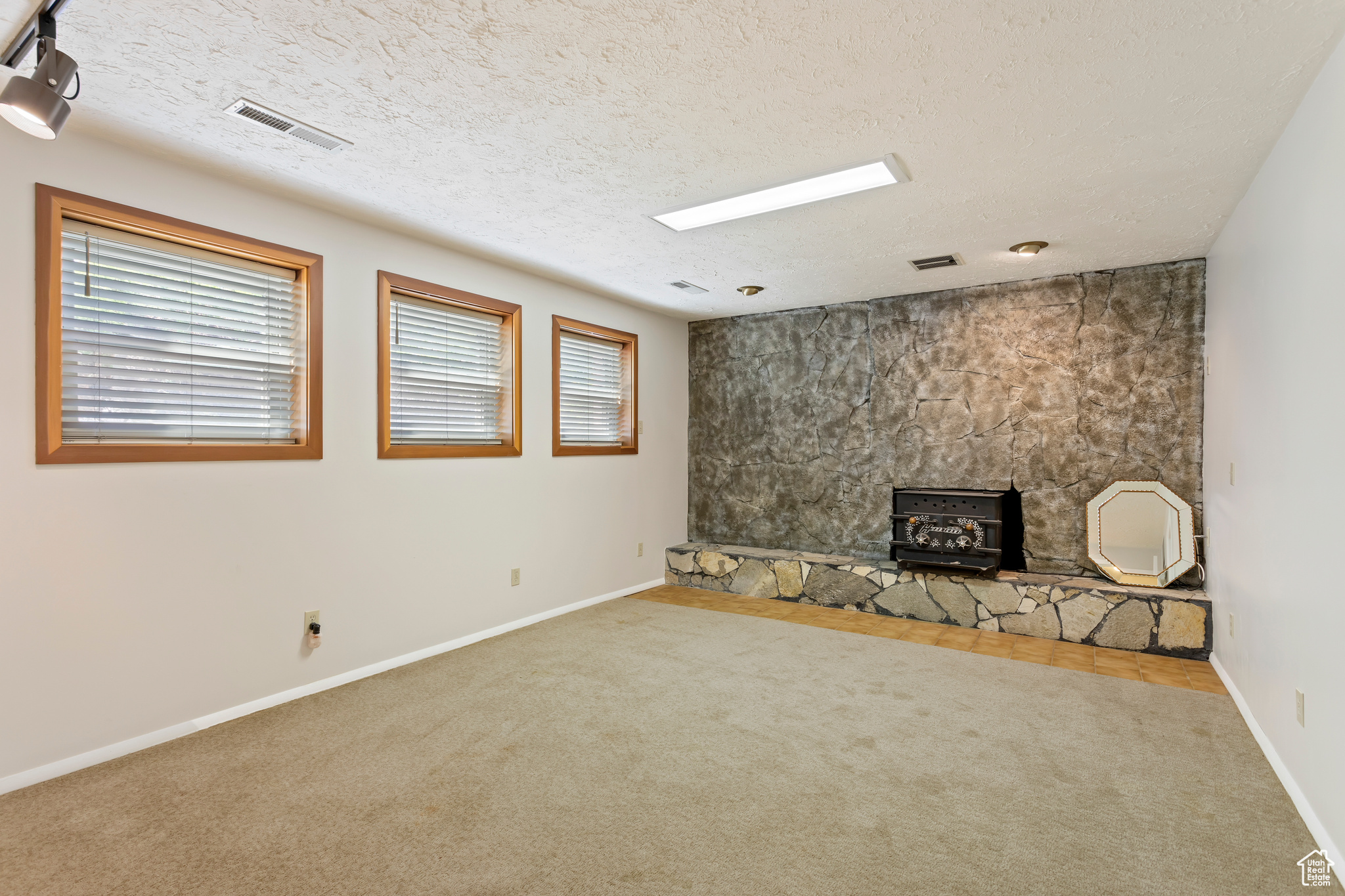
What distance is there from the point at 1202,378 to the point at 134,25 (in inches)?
211

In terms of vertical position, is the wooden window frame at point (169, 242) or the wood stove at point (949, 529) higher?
the wooden window frame at point (169, 242)

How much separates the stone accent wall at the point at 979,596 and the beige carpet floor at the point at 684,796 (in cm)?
69

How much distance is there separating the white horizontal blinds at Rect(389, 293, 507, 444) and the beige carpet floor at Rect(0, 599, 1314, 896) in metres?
1.44

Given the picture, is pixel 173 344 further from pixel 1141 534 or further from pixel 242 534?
pixel 1141 534

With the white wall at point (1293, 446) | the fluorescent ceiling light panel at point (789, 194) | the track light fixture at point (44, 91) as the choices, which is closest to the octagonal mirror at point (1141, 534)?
the white wall at point (1293, 446)

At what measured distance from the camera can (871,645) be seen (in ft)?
13.1

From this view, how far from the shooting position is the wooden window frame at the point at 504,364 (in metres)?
3.55

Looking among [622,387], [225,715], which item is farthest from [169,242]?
[622,387]

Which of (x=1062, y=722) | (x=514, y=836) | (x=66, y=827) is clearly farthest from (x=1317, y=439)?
(x=66, y=827)

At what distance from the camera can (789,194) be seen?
117 inches

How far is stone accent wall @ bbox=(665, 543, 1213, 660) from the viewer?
3783mm

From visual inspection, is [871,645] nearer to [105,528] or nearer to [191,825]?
[191,825]

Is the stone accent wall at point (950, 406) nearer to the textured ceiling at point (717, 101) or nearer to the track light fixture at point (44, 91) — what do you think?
the textured ceiling at point (717, 101)
